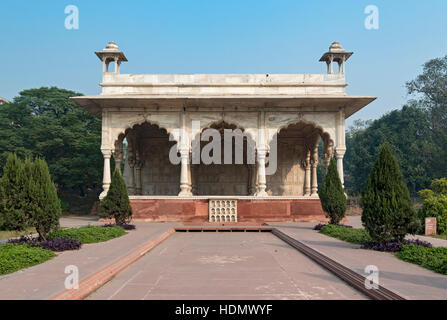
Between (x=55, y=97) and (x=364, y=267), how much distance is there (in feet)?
97.5

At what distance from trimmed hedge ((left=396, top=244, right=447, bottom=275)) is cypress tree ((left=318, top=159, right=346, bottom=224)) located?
16.1 feet

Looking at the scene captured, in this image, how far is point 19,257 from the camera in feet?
20.0

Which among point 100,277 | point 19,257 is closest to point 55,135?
point 19,257

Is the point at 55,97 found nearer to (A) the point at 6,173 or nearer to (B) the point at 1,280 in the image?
(A) the point at 6,173

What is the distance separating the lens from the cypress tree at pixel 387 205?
7.90 metres

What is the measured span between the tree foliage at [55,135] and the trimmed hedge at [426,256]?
22.1 m

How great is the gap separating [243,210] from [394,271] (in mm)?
10780

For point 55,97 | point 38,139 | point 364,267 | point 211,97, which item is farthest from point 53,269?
point 55,97

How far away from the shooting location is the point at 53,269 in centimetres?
564

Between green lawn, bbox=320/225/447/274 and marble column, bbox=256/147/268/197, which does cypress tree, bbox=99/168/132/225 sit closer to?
marble column, bbox=256/147/268/197

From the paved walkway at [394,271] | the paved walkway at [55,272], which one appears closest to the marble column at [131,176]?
the paved walkway at [55,272]

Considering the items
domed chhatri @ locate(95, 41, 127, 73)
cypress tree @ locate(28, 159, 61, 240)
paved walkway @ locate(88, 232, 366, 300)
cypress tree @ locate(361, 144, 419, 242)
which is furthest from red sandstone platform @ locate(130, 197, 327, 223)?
cypress tree @ locate(28, 159, 61, 240)

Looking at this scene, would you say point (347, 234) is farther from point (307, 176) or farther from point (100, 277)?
point (307, 176)

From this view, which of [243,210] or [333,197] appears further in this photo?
[243,210]
